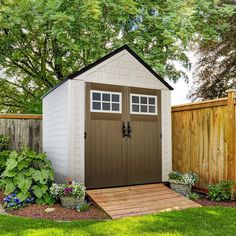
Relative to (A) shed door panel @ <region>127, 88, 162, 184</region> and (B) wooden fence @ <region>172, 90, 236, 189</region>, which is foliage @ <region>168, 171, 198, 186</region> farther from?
(A) shed door panel @ <region>127, 88, 162, 184</region>

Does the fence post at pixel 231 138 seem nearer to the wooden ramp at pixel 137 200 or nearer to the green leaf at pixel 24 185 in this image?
the wooden ramp at pixel 137 200

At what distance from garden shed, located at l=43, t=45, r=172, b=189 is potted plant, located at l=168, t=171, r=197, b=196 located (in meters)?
0.40

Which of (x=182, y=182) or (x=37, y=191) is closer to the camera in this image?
(x=37, y=191)

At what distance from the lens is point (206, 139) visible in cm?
656

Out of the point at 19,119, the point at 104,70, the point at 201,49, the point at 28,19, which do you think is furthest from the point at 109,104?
the point at 201,49

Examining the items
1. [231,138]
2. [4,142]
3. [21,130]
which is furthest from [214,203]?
[4,142]

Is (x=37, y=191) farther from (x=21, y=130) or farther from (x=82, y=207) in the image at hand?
(x=21, y=130)

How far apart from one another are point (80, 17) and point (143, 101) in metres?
3.21

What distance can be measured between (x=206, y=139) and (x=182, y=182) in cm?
107

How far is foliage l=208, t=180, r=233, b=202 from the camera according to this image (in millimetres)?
5879

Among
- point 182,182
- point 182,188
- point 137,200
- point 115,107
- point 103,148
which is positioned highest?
point 115,107

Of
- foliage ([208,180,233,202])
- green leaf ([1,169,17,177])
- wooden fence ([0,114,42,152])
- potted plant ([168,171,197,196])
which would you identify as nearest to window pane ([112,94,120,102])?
potted plant ([168,171,197,196])

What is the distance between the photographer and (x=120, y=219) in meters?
4.63

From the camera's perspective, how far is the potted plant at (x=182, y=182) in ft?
20.5
